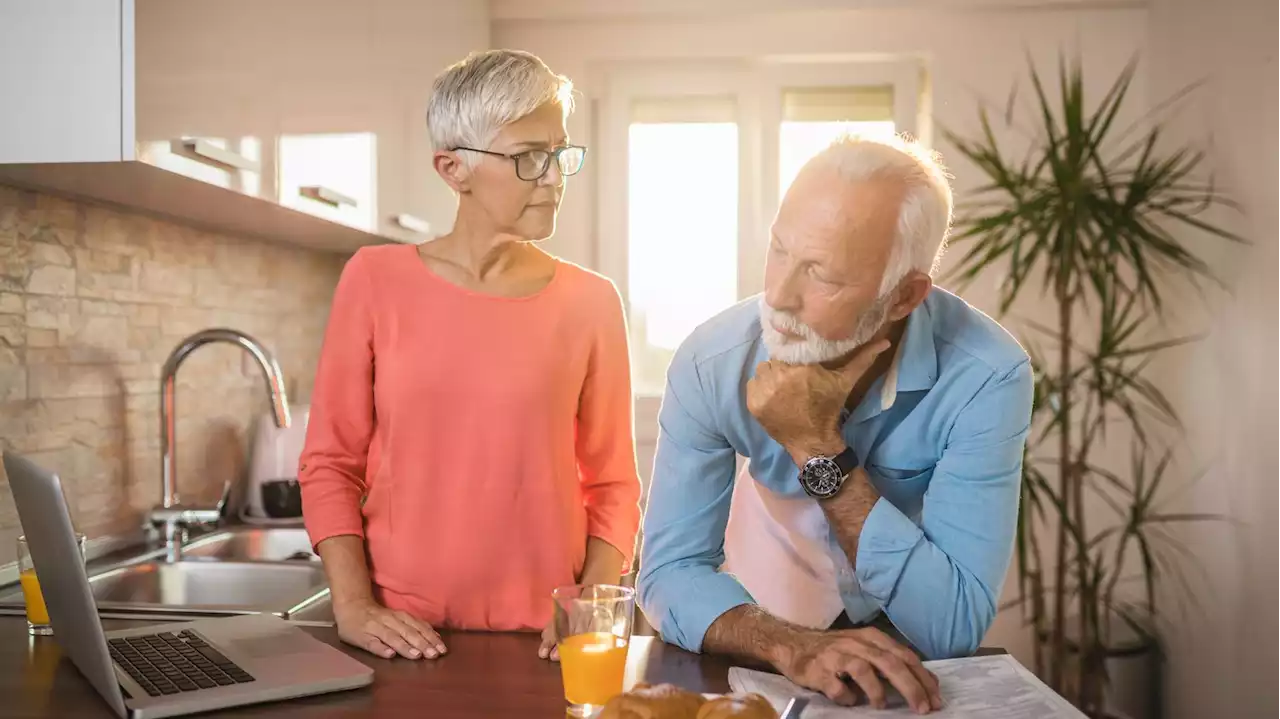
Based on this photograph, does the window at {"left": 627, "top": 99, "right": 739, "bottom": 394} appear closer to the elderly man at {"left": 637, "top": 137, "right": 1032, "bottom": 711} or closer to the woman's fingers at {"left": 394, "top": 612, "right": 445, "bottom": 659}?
the elderly man at {"left": 637, "top": 137, "right": 1032, "bottom": 711}

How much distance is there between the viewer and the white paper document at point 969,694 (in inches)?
39.2

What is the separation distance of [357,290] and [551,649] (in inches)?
22.4

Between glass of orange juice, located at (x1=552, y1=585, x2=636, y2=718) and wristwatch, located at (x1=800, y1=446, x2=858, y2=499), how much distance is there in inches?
13.0

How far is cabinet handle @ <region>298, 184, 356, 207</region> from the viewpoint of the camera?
209cm

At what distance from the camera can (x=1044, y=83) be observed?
11.7 feet

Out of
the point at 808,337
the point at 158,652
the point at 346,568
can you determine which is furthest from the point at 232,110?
the point at 808,337

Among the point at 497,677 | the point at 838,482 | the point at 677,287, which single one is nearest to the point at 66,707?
the point at 497,677

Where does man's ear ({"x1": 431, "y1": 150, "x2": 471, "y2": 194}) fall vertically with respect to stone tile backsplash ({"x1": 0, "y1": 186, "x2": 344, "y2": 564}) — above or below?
above

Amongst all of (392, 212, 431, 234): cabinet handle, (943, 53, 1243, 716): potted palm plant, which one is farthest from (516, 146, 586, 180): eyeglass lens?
(943, 53, 1243, 716): potted palm plant

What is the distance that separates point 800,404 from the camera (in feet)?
4.22

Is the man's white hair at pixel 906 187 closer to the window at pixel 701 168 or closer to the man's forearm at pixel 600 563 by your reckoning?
the man's forearm at pixel 600 563

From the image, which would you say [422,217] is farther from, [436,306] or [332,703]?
[332,703]

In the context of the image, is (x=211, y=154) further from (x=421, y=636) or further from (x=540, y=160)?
(x=421, y=636)

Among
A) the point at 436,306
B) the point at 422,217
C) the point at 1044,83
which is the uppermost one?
the point at 1044,83
